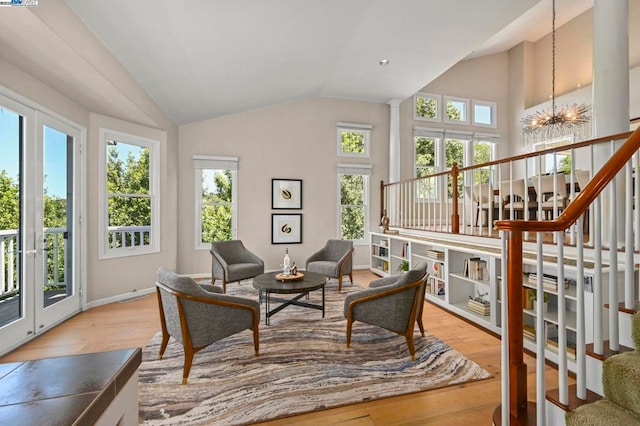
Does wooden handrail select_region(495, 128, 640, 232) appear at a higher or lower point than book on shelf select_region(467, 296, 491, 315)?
higher

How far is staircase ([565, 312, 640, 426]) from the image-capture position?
131 cm

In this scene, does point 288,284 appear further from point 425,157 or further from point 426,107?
point 426,107

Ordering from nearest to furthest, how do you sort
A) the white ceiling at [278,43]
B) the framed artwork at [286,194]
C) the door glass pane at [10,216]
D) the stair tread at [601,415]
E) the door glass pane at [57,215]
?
the stair tread at [601,415] → the door glass pane at [10,216] → the white ceiling at [278,43] → the door glass pane at [57,215] → the framed artwork at [286,194]

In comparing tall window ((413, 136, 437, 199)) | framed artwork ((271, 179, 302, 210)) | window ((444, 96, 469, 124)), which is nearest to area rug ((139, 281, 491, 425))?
framed artwork ((271, 179, 302, 210))

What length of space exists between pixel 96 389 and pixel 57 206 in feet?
12.0

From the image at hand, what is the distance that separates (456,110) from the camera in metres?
7.38

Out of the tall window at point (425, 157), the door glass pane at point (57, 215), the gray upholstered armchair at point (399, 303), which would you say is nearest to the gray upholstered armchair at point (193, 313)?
the gray upholstered armchair at point (399, 303)

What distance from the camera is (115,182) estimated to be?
4.45 m

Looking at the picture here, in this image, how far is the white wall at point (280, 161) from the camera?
18.8 ft

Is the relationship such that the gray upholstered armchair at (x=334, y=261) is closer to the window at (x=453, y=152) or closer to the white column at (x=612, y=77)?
the white column at (x=612, y=77)

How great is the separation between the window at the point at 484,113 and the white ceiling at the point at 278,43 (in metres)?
2.09

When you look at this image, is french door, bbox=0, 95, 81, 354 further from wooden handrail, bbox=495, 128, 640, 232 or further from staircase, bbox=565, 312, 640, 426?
staircase, bbox=565, 312, 640, 426

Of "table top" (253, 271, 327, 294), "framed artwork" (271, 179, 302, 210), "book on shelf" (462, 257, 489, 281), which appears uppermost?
"framed artwork" (271, 179, 302, 210)

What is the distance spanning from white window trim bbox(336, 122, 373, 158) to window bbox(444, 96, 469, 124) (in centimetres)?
206
